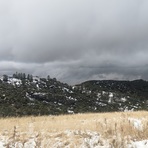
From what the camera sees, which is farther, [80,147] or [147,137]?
[147,137]

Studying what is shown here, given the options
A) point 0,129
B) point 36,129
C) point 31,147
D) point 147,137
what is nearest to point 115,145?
point 147,137

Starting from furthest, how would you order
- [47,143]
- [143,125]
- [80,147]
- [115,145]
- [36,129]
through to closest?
[36,129] < [143,125] < [47,143] < [80,147] < [115,145]

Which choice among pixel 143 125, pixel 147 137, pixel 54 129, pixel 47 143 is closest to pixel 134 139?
pixel 147 137

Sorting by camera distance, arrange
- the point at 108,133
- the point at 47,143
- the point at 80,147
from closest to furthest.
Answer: the point at 80,147 → the point at 47,143 → the point at 108,133

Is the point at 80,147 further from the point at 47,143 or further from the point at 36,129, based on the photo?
the point at 36,129

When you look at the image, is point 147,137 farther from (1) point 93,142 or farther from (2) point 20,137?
(2) point 20,137

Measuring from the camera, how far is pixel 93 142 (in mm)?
10547

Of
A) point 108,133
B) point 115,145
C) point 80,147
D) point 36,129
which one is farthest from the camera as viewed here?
point 36,129

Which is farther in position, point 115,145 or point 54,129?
point 54,129

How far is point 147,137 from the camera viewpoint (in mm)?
10820

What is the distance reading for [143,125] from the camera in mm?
12555

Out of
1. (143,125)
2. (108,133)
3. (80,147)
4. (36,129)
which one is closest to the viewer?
(80,147)

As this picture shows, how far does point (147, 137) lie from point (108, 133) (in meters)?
1.52

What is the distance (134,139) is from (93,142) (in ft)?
4.69
